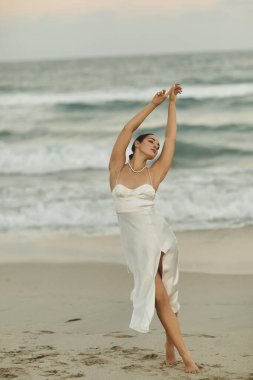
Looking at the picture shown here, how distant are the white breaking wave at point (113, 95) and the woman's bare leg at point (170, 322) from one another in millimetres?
24424

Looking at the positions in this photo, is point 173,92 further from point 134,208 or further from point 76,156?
point 76,156

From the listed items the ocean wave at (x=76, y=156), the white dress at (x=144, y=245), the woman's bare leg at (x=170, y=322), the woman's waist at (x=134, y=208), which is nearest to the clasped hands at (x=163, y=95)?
the white dress at (x=144, y=245)

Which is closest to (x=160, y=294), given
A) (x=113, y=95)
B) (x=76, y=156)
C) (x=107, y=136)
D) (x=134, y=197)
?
(x=134, y=197)

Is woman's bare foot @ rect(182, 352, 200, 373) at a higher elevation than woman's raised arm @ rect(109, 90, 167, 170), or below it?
below

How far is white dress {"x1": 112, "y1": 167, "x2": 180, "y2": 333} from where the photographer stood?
5660 millimetres

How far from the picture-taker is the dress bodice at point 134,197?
569 cm

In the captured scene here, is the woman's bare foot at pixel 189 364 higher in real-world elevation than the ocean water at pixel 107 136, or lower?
lower

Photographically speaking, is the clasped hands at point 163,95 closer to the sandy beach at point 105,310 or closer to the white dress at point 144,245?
the white dress at point 144,245

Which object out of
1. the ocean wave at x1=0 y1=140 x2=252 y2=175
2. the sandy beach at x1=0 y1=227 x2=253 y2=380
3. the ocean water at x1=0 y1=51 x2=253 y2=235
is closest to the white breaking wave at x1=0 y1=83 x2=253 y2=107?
the ocean water at x1=0 y1=51 x2=253 y2=235

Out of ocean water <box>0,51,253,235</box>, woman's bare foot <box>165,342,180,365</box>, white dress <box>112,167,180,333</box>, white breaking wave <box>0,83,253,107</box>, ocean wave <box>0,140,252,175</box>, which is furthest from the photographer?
white breaking wave <box>0,83,253,107</box>

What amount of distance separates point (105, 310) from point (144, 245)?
7.04ft

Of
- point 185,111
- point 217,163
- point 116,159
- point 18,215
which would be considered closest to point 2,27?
point 185,111

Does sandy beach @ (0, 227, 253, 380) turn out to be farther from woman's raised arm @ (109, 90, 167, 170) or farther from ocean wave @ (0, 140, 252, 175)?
ocean wave @ (0, 140, 252, 175)

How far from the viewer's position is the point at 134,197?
18.7 ft
